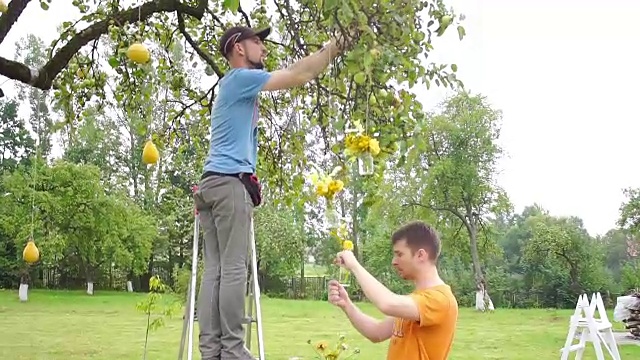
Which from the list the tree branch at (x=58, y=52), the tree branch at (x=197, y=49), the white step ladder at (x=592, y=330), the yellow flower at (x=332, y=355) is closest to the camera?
the yellow flower at (x=332, y=355)

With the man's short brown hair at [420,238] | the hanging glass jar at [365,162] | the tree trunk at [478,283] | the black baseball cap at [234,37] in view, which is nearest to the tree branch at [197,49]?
the black baseball cap at [234,37]

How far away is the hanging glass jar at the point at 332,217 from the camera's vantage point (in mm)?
2148

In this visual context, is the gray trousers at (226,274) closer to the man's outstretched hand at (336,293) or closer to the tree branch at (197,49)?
the man's outstretched hand at (336,293)

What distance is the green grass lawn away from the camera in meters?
10.0

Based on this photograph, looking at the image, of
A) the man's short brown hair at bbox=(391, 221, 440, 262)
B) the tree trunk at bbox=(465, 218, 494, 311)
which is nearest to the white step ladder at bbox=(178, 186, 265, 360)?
the man's short brown hair at bbox=(391, 221, 440, 262)

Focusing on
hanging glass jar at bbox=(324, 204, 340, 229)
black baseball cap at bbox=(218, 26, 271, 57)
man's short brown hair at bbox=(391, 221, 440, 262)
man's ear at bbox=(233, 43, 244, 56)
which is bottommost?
man's short brown hair at bbox=(391, 221, 440, 262)

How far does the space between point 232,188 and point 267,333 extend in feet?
34.2

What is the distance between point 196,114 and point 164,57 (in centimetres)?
64

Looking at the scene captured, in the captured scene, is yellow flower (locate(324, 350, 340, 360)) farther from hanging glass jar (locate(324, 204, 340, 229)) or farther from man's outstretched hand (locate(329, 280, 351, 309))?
hanging glass jar (locate(324, 204, 340, 229))

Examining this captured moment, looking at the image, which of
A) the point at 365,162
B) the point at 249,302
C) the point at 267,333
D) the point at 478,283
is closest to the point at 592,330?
the point at 249,302

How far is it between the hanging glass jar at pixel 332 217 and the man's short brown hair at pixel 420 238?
333 mm

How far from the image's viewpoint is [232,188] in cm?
279

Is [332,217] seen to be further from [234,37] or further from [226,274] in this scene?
[234,37]

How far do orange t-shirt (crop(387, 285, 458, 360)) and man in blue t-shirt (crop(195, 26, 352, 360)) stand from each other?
26.8 inches
